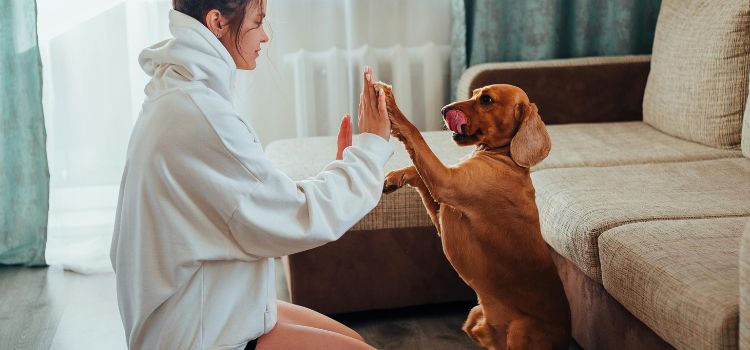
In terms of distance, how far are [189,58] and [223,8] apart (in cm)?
12

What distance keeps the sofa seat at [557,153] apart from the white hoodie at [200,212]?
976mm

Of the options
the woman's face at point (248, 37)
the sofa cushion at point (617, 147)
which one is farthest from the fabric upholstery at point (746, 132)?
the woman's face at point (248, 37)

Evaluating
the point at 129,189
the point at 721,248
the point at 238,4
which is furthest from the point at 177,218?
the point at 721,248

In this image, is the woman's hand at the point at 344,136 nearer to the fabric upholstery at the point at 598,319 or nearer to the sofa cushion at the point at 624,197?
the sofa cushion at the point at 624,197

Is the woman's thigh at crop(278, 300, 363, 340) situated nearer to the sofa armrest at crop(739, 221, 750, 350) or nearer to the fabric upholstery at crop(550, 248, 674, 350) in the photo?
the fabric upholstery at crop(550, 248, 674, 350)

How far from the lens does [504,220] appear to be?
6.47 ft

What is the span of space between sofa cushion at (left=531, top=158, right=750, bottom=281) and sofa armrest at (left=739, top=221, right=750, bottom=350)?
568mm

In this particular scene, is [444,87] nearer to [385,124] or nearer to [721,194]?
[721,194]

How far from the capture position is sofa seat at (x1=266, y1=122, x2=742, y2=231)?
248 centimetres

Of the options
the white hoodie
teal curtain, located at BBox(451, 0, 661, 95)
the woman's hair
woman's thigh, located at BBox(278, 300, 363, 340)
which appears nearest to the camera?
the white hoodie

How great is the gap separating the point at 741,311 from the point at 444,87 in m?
2.27

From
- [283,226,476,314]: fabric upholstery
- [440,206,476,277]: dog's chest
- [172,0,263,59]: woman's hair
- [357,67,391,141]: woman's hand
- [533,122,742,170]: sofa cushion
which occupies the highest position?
[172,0,263,59]: woman's hair

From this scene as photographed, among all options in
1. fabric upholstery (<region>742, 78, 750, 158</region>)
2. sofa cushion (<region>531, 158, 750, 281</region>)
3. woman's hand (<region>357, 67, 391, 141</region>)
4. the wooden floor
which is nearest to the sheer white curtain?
the wooden floor

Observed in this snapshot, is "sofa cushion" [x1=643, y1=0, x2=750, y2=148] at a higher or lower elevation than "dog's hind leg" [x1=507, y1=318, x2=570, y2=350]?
higher
